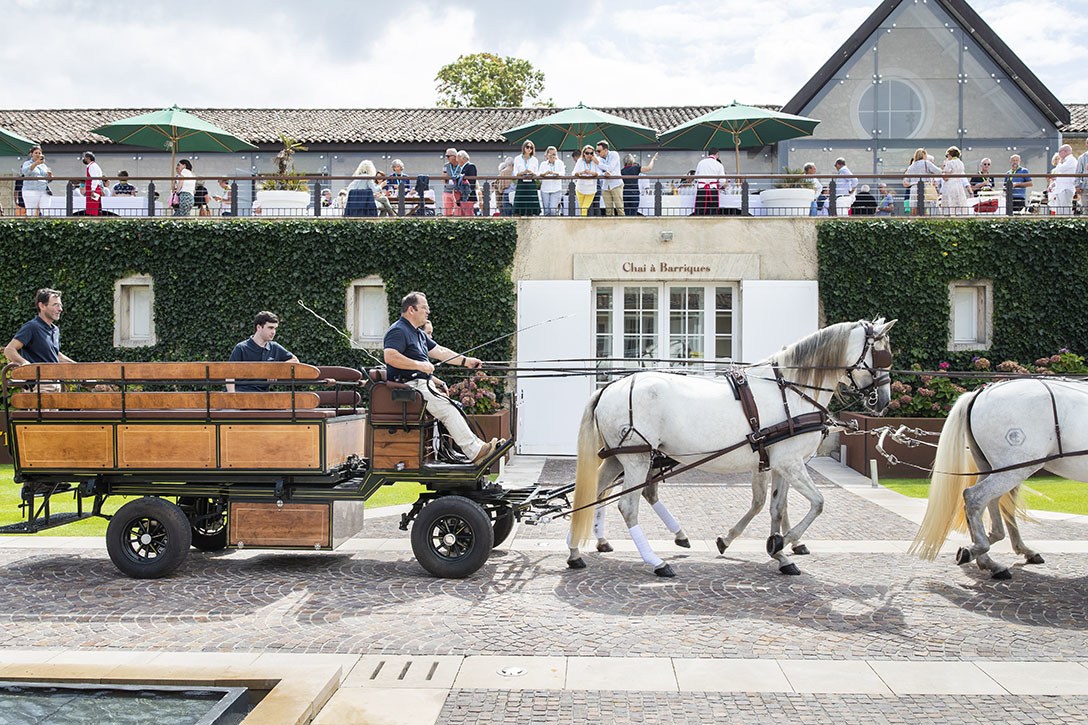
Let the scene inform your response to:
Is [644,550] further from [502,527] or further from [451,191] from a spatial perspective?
[451,191]

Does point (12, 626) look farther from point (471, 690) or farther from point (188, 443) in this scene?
point (471, 690)

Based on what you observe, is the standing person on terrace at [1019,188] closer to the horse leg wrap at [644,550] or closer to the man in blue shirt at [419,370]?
the horse leg wrap at [644,550]

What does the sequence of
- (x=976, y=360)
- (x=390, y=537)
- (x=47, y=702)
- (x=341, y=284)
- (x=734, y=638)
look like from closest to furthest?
(x=47, y=702) → (x=734, y=638) → (x=390, y=537) → (x=976, y=360) → (x=341, y=284)

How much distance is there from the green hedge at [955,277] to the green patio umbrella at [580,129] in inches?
170

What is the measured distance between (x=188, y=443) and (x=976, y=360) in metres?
14.3

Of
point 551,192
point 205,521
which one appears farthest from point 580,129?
point 205,521

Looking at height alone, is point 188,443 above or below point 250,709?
above

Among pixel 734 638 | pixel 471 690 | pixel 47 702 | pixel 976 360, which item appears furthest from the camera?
pixel 976 360

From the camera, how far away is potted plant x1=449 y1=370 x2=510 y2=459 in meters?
16.5

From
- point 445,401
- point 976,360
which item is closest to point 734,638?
point 445,401

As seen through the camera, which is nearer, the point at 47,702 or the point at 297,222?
the point at 47,702

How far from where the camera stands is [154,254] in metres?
19.3

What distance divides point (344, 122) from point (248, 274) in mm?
10393

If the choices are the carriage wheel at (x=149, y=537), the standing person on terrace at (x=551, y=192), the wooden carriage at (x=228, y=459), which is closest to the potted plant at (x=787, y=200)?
the standing person on terrace at (x=551, y=192)
